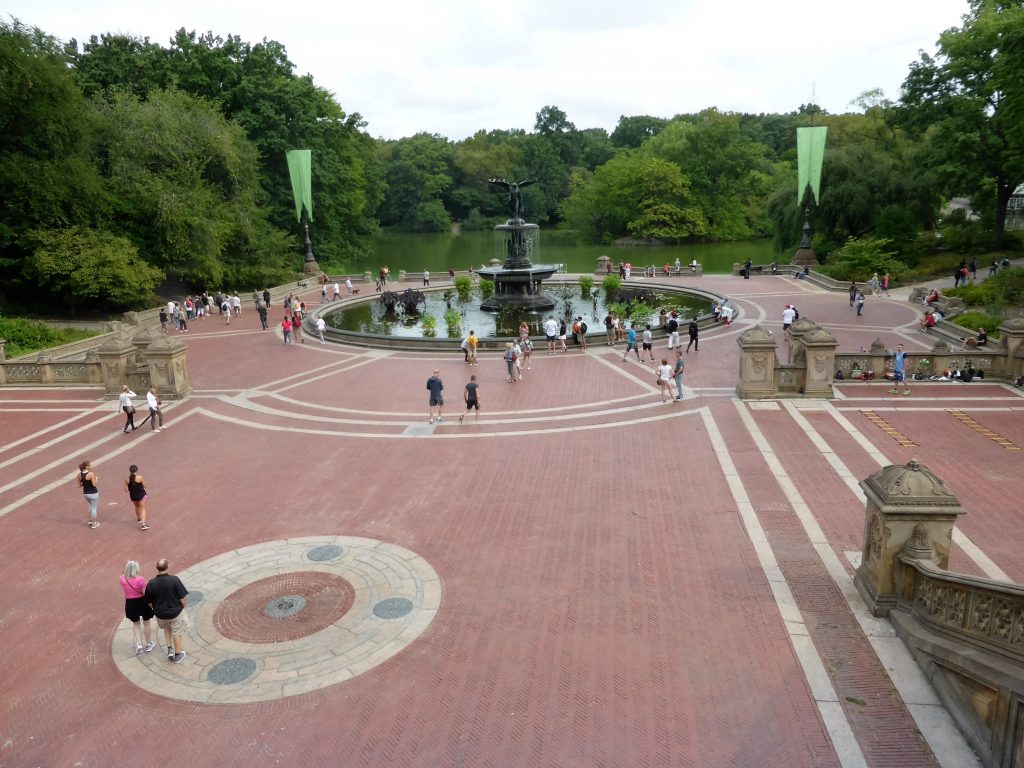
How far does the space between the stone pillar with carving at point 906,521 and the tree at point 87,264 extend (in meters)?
35.0

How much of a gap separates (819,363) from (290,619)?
1486 centimetres

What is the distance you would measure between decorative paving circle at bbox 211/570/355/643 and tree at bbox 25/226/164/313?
2949cm

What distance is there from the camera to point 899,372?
19.6m

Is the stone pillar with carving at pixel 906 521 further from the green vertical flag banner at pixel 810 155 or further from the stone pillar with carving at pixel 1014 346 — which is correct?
the green vertical flag banner at pixel 810 155

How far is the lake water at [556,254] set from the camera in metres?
68.6

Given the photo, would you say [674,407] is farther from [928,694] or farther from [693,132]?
[693,132]

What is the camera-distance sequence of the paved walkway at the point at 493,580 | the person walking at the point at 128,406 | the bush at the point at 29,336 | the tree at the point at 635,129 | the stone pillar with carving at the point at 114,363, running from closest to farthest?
1. the paved walkway at the point at 493,580
2. the person walking at the point at 128,406
3. the stone pillar with carving at the point at 114,363
4. the bush at the point at 29,336
5. the tree at the point at 635,129

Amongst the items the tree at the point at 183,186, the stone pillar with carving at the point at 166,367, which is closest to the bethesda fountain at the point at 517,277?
the tree at the point at 183,186

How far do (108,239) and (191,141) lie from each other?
835cm

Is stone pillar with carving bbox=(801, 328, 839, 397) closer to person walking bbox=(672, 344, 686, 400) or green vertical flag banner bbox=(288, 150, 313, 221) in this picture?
person walking bbox=(672, 344, 686, 400)

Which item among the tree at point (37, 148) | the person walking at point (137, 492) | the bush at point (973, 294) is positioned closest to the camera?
the person walking at point (137, 492)

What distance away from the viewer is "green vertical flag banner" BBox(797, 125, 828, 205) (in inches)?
1781

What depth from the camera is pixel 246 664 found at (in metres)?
8.63

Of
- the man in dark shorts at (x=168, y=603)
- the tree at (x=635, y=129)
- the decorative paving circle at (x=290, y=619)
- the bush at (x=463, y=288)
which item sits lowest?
the decorative paving circle at (x=290, y=619)
